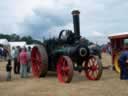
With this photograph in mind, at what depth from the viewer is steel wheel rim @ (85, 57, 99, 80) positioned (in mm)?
13450

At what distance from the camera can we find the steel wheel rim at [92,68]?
44.1ft

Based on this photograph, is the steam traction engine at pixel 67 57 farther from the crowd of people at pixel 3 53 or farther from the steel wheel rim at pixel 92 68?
the crowd of people at pixel 3 53

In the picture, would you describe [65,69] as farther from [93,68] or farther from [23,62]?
[23,62]

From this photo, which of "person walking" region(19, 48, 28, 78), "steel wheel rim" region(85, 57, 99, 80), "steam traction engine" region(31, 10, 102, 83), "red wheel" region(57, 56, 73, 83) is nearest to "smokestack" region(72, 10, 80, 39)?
A: "steam traction engine" region(31, 10, 102, 83)

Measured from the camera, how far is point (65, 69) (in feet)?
42.6

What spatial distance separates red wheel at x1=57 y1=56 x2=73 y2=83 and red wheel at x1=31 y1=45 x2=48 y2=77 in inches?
47.8

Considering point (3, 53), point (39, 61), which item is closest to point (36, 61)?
point (39, 61)

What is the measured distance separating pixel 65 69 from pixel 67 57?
0.44 meters

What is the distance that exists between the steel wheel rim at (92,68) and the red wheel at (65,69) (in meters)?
1.11

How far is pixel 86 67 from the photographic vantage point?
1395cm

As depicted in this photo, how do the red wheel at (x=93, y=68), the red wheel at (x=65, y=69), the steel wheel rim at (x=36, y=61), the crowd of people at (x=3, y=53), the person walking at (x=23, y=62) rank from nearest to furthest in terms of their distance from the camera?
the red wheel at (x=65, y=69)
the red wheel at (x=93, y=68)
the steel wheel rim at (x=36, y=61)
the person walking at (x=23, y=62)
the crowd of people at (x=3, y=53)

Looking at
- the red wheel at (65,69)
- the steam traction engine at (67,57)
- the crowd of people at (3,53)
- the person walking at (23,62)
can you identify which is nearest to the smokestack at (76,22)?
the steam traction engine at (67,57)

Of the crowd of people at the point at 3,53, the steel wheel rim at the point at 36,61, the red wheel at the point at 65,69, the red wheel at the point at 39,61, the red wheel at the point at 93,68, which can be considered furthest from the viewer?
the crowd of people at the point at 3,53

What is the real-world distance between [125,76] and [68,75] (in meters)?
2.31
